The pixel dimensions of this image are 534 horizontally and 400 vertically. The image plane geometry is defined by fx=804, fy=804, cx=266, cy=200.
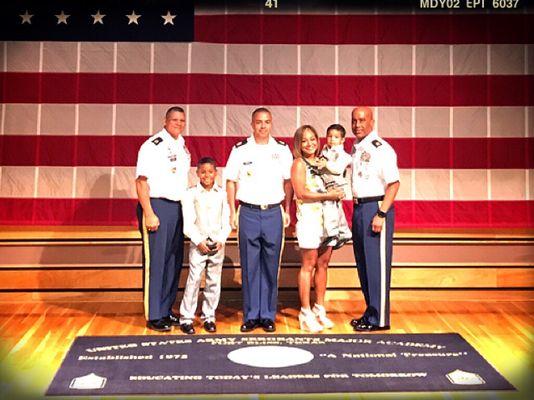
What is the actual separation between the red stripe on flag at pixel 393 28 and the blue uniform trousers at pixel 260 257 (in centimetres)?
178

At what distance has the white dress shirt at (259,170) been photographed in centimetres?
526

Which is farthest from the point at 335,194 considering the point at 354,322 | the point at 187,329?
the point at 187,329

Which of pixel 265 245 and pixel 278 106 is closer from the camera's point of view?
pixel 265 245

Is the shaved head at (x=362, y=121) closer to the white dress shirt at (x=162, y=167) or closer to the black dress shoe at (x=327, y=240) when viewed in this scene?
the black dress shoe at (x=327, y=240)

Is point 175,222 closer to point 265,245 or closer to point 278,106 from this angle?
point 265,245

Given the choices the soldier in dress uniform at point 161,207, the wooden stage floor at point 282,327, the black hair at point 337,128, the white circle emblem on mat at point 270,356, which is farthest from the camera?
the black hair at point 337,128

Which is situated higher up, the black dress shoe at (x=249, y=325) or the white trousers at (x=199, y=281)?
the white trousers at (x=199, y=281)

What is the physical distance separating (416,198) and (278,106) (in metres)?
1.34

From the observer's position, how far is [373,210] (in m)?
5.27

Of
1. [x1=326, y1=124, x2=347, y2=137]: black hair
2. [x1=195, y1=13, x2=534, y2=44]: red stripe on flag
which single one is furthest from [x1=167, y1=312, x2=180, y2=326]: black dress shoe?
[x1=195, y1=13, x2=534, y2=44]: red stripe on flag

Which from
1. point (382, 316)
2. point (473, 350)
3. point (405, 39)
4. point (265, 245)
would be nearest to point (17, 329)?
point (265, 245)

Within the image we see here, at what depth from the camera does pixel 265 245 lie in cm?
531

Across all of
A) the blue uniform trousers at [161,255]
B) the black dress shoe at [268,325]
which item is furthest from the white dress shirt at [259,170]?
the black dress shoe at [268,325]

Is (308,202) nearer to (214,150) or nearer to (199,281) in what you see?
(199,281)
